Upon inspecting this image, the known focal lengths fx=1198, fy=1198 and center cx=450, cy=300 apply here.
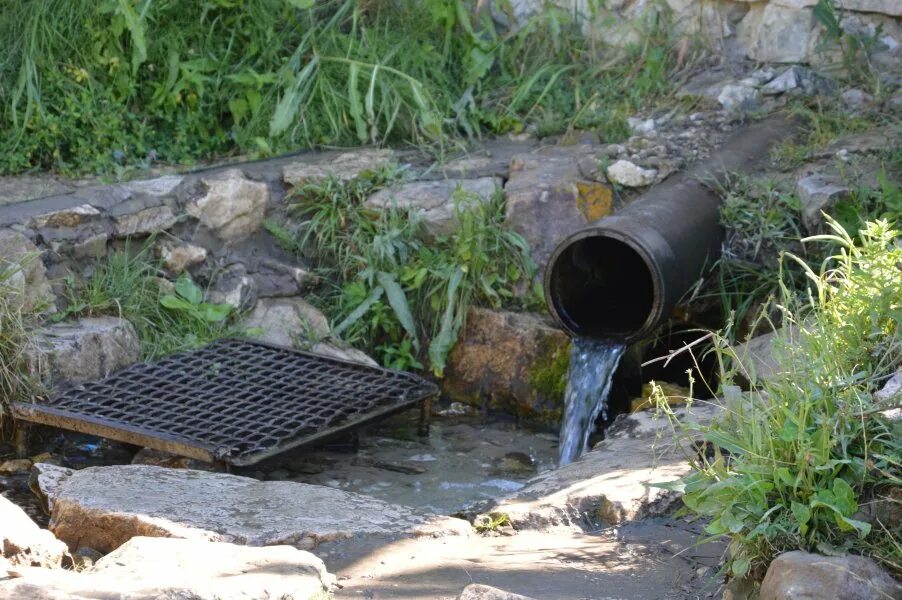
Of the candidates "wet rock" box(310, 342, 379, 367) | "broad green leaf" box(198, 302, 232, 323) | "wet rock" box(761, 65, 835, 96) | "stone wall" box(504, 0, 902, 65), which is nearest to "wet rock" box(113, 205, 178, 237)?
"broad green leaf" box(198, 302, 232, 323)

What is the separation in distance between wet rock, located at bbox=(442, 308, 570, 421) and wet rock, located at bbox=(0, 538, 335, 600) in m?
2.76

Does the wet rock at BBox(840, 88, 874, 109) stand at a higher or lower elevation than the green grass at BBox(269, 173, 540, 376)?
higher

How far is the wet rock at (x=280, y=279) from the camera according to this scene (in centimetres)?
604

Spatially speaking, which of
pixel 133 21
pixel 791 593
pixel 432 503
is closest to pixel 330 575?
pixel 791 593

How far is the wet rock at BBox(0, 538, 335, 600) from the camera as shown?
2.54m

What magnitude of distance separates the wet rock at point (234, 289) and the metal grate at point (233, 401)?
285 mm

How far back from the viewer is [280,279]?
6078mm

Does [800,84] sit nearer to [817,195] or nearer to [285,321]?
[817,195]

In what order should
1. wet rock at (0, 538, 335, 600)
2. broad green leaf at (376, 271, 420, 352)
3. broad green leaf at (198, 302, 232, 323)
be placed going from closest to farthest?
wet rock at (0, 538, 335, 600), broad green leaf at (198, 302, 232, 323), broad green leaf at (376, 271, 420, 352)

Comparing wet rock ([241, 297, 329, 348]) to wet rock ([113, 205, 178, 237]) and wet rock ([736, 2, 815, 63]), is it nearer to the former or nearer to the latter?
wet rock ([113, 205, 178, 237])

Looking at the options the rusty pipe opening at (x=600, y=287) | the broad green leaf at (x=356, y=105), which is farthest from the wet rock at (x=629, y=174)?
the broad green leaf at (x=356, y=105)

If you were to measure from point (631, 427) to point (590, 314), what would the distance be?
37.6 inches

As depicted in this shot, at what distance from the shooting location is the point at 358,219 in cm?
613

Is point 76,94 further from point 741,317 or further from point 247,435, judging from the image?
point 741,317
